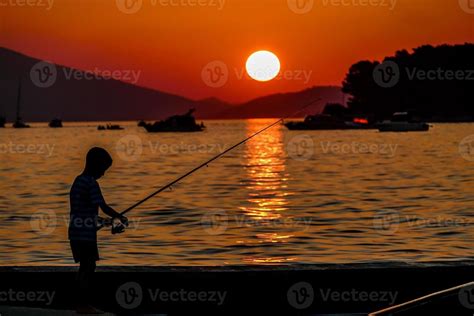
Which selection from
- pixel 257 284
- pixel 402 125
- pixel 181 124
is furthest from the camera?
pixel 181 124

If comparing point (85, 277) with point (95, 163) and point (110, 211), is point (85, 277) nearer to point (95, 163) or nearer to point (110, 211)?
point (110, 211)

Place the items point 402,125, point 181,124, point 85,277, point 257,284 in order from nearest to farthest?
point 85,277 < point 257,284 < point 402,125 < point 181,124

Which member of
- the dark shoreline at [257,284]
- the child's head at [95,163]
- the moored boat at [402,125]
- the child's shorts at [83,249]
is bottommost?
the dark shoreline at [257,284]

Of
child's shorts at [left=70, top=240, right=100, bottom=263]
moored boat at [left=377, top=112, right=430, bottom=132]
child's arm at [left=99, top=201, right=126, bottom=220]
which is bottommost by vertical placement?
child's shorts at [left=70, top=240, right=100, bottom=263]

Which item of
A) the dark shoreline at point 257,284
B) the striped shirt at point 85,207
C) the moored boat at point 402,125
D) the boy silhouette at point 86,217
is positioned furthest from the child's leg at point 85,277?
the moored boat at point 402,125

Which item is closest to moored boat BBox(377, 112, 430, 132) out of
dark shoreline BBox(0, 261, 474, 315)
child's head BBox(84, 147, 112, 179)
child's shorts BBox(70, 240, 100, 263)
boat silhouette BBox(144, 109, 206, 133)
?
boat silhouette BBox(144, 109, 206, 133)

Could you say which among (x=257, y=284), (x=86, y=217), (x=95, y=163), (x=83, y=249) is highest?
(x=95, y=163)

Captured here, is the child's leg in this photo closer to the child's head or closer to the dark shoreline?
the dark shoreline

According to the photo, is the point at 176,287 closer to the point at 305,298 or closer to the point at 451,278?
the point at 305,298

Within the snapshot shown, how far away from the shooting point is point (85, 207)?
29.6 feet

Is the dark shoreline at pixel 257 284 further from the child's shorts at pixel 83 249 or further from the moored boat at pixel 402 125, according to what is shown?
the moored boat at pixel 402 125

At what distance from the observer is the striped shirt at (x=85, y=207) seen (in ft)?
29.5

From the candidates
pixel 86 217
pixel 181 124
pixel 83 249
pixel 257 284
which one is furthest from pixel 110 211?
pixel 181 124

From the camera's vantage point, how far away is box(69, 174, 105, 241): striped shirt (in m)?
8.98
